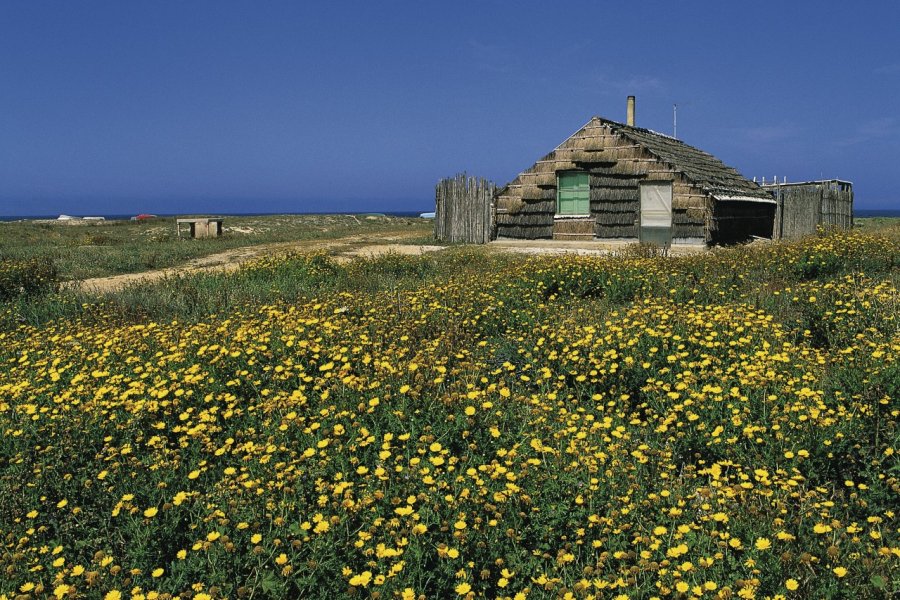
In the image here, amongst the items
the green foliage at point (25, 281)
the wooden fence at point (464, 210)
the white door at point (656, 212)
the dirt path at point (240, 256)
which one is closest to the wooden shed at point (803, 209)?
the white door at point (656, 212)

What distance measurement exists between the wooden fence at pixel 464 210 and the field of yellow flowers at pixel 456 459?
1687cm

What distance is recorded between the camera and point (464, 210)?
2481 centimetres

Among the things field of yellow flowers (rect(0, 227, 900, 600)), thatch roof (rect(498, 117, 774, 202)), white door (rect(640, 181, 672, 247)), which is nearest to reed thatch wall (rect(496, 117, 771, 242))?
thatch roof (rect(498, 117, 774, 202))

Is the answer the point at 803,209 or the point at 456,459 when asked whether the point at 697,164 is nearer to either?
the point at 803,209

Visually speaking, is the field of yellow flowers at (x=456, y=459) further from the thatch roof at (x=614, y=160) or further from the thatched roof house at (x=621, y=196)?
the thatch roof at (x=614, y=160)

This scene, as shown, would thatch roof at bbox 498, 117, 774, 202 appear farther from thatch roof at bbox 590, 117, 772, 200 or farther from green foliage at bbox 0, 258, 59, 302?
green foliage at bbox 0, 258, 59, 302

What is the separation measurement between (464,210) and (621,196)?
613 cm

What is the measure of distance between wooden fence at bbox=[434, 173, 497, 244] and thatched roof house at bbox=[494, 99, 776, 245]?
0.53 metres

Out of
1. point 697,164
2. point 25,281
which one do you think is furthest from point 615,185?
point 25,281

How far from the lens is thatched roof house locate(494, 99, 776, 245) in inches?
805

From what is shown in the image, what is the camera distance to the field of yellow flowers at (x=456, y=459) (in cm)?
318

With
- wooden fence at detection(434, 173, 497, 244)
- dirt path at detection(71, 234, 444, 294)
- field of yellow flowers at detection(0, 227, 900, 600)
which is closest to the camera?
field of yellow flowers at detection(0, 227, 900, 600)

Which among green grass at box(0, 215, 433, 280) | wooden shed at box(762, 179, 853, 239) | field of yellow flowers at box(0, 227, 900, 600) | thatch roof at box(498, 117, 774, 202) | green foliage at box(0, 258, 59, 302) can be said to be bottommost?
field of yellow flowers at box(0, 227, 900, 600)

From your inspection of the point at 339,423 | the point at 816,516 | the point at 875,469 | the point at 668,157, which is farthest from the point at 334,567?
the point at 668,157
